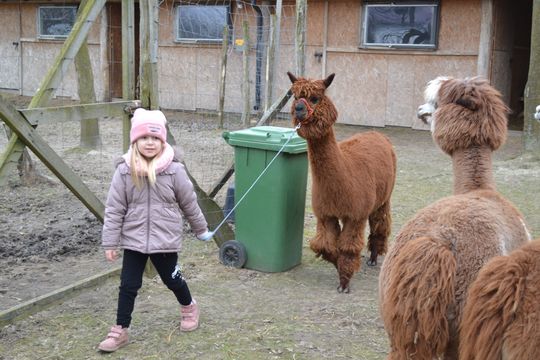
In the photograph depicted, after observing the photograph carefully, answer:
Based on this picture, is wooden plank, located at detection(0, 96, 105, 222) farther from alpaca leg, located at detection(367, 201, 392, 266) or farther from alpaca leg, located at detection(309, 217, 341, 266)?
alpaca leg, located at detection(367, 201, 392, 266)

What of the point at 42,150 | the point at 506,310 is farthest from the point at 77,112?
the point at 506,310

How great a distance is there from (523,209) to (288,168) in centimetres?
385

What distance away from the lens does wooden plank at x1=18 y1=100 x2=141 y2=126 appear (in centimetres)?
416

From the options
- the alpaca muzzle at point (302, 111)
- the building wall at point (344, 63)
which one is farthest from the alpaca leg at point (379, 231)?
the building wall at point (344, 63)

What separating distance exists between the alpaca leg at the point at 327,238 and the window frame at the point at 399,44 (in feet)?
30.6

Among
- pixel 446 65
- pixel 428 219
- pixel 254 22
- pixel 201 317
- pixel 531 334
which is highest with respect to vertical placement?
pixel 254 22

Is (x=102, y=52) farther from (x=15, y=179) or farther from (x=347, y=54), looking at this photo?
(x=15, y=179)

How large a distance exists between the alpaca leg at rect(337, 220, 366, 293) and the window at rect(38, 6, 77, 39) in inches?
598

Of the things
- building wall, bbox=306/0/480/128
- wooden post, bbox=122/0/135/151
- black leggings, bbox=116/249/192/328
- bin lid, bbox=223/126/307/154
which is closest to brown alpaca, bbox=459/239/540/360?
black leggings, bbox=116/249/192/328

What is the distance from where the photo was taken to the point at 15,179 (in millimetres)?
8531

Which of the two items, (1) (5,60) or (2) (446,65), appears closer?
(2) (446,65)

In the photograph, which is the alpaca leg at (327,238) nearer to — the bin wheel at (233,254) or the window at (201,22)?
the bin wheel at (233,254)

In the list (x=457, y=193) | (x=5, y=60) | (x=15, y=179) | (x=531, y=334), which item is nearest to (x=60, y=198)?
(x=15, y=179)

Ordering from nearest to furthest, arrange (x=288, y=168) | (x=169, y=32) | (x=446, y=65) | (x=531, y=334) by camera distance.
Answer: (x=531, y=334) < (x=288, y=168) < (x=446, y=65) < (x=169, y=32)
